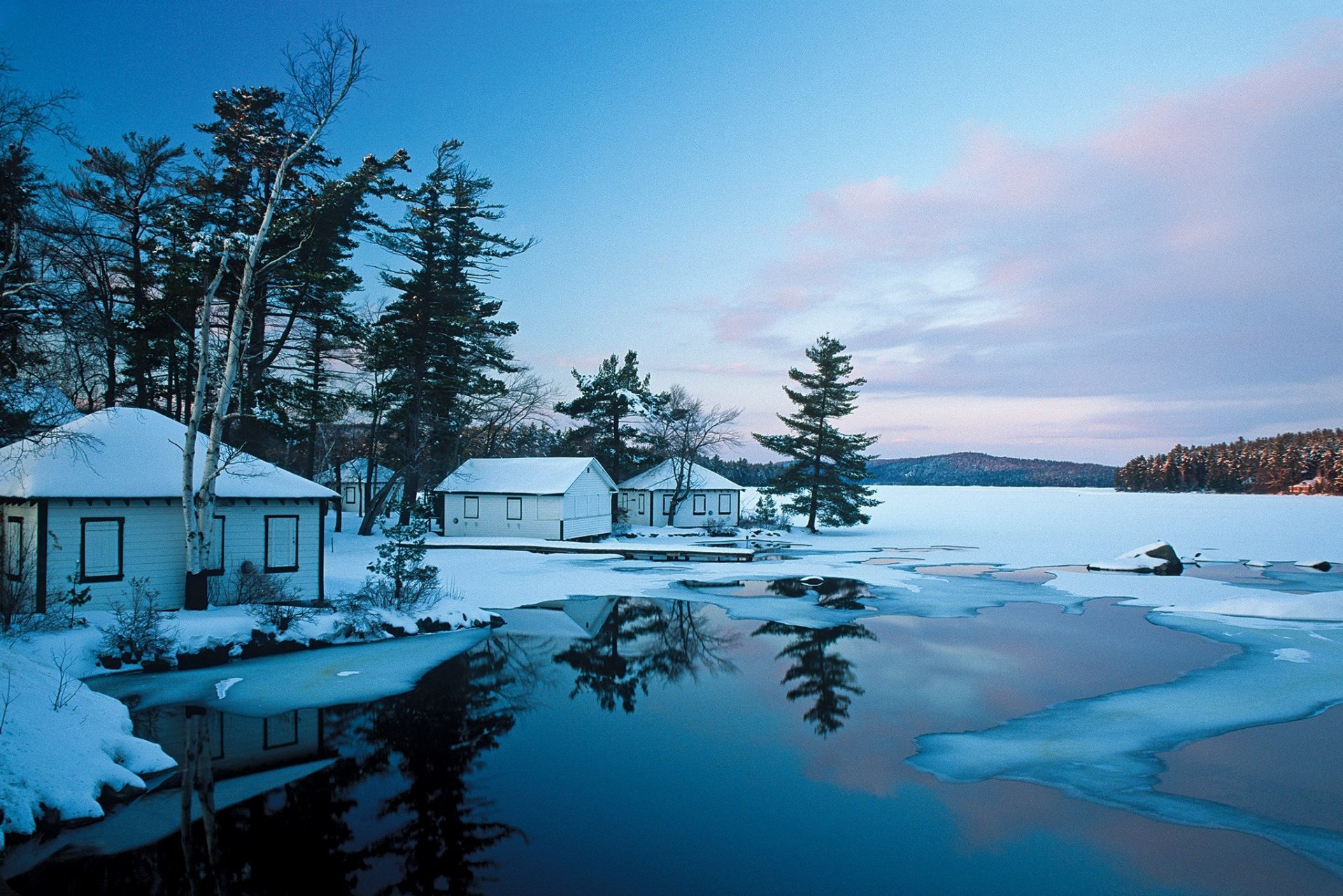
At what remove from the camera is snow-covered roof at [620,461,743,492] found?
4744 centimetres

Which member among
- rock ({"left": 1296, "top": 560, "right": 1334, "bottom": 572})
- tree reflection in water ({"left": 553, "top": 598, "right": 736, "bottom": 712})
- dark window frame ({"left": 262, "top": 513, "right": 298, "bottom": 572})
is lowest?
rock ({"left": 1296, "top": 560, "right": 1334, "bottom": 572})

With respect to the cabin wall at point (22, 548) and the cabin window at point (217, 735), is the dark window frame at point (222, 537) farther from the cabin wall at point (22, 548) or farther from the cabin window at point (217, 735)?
the cabin window at point (217, 735)

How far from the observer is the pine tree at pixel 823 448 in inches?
1868

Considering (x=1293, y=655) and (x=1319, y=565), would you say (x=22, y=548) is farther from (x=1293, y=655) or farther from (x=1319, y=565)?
(x=1319, y=565)

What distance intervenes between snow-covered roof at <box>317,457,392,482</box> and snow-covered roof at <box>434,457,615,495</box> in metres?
13.1

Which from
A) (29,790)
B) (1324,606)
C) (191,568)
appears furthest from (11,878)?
(1324,606)

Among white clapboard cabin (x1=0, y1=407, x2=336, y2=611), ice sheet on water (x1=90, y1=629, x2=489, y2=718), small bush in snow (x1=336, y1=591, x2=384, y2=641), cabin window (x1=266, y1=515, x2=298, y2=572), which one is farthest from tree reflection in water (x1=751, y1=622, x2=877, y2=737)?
white clapboard cabin (x1=0, y1=407, x2=336, y2=611)

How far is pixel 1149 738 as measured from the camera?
9594mm

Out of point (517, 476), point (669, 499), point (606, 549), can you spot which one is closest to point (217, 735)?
point (606, 549)

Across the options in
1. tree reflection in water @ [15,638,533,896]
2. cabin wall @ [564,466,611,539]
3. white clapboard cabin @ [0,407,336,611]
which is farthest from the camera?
cabin wall @ [564,466,611,539]

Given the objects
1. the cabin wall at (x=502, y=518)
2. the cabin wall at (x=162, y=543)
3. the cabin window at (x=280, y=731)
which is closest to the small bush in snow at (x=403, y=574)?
the cabin wall at (x=162, y=543)

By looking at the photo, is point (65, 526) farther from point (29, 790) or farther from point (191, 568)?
point (29, 790)

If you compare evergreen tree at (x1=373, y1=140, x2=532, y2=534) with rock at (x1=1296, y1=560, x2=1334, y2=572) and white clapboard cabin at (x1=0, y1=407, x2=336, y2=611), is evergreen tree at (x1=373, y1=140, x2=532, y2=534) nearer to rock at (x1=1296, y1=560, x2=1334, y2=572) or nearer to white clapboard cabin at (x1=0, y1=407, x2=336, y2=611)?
white clapboard cabin at (x1=0, y1=407, x2=336, y2=611)

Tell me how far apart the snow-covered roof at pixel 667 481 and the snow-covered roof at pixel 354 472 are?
1602cm
